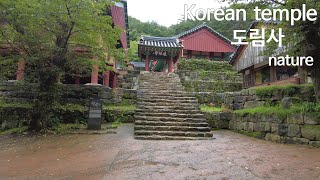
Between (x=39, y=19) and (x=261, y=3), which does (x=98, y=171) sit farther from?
(x=261, y=3)

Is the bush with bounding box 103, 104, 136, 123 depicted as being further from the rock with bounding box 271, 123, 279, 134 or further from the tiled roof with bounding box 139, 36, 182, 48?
the tiled roof with bounding box 139, 36, 182, 48

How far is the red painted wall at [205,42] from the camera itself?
27.0m

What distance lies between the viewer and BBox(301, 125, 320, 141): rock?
6.13 meters

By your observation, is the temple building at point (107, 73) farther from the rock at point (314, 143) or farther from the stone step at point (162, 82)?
the rock at point (314, 143)

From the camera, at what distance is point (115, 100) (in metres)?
12.6

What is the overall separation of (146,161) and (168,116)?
4757 mm

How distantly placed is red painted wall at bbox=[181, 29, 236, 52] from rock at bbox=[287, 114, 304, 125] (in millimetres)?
20636

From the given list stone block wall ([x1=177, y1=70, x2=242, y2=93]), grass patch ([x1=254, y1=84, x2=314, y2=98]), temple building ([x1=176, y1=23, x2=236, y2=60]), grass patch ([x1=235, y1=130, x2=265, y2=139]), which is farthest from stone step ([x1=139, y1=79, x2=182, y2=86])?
temple building ([x1=176, y1=23, x2=236, y2=60])

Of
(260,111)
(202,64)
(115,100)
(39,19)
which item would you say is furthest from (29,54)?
(202,64)

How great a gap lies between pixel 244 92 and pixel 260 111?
7.66ft

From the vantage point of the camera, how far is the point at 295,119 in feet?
22.0

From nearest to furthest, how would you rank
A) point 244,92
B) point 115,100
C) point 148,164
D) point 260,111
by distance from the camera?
1. point 148,164
2. point 260,111
3. point 244,92
4. point 115,100

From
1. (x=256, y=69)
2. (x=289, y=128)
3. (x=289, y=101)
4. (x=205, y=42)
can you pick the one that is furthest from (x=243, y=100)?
(x=205, y=42)

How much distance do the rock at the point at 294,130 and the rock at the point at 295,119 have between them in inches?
4.6
